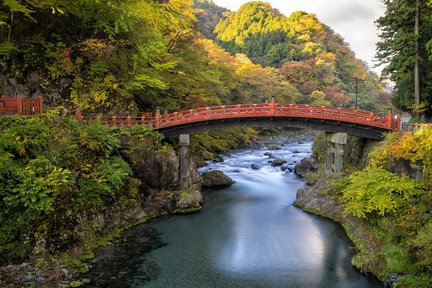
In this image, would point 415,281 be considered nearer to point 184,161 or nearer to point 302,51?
point 184,161

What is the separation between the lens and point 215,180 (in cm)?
3102

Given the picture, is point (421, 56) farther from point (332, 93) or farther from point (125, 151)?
point (332, 93)

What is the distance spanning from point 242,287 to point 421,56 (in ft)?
82.9

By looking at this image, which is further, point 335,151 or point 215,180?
point 215,180

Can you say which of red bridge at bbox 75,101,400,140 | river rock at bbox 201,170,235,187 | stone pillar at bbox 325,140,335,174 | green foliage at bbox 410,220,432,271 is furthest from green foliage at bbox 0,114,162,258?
stone pillar at bbox 325,140,335,174

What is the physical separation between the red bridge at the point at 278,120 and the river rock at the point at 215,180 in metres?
6.00

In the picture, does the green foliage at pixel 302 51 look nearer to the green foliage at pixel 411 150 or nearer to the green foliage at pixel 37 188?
the green foliage at pixel 411 150

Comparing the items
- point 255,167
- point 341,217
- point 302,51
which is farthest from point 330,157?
point 302,51

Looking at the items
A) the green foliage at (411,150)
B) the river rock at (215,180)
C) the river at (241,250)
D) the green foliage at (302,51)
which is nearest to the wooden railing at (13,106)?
the river at (241,250)

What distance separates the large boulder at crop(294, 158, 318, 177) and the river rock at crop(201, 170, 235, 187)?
8.63 meters

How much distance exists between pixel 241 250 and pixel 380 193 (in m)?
8.18

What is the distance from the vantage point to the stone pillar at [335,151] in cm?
2639

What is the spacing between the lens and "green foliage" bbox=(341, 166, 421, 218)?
16.8m

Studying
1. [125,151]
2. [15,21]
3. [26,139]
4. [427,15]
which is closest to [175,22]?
[15,21]
